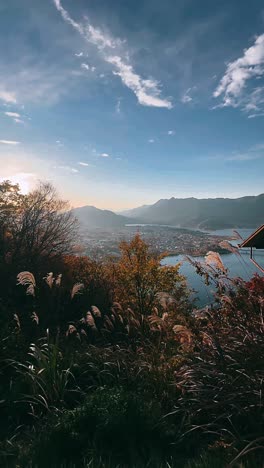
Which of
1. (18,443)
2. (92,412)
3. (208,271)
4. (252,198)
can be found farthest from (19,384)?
(252,198)

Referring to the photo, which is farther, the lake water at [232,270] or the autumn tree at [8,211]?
the autumn tree at [8,211]

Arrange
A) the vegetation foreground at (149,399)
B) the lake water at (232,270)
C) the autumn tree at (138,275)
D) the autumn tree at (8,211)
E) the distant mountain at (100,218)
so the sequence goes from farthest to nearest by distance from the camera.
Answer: the distant mountain at (100,218), the autumn tree at (138,275), the autumn tree at (8,211), the lake water at (232,270), the vegetation foreground at (149,399)

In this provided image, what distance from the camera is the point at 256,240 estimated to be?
8781mm

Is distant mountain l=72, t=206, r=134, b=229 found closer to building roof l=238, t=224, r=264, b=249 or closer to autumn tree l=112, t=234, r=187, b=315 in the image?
autumn tree l=112, t=234, r=187, b=315

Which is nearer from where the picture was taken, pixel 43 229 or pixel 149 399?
pixel 149 399

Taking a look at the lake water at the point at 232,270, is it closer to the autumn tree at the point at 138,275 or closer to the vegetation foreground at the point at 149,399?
the vegetation foreground at the point at 149,399

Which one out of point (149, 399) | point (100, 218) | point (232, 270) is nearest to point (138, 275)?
point (232, 270)

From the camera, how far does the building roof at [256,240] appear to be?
8492 millimetres

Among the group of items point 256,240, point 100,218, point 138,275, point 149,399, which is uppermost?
point 256,240

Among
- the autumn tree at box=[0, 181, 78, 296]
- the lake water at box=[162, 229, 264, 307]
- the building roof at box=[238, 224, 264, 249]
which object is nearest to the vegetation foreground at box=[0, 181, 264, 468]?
the lake water at box=[162, 229, 264, 307]

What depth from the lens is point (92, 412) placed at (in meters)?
2.82

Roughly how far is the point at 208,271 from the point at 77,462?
4.11 m

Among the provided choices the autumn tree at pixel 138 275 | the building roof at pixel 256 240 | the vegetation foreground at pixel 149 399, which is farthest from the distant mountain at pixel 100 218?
the vegetation foreground at pixel 149 399

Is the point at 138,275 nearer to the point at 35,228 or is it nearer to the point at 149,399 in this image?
the point at 35,228
